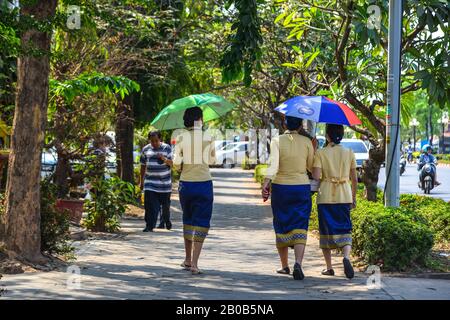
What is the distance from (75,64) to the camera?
15.2 m

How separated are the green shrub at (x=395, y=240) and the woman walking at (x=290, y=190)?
898 mm

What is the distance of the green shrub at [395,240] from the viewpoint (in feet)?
31.6

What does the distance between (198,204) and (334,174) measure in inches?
61.5

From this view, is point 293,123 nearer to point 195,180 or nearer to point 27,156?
point 195,180

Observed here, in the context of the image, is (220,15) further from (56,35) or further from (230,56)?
(230,56)

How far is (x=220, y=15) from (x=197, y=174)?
11.1 metres

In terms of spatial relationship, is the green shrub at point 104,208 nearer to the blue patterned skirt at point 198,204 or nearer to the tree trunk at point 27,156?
the tree trunk at point 27,156

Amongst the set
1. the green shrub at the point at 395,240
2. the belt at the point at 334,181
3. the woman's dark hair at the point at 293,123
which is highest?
the woman's dark hair at the point at 293,123

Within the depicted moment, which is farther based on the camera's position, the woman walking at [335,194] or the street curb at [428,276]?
the woman walking at [335,194]

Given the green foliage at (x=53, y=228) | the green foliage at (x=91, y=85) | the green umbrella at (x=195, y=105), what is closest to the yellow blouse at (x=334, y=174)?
the green umbrella at (x=195, y=105)

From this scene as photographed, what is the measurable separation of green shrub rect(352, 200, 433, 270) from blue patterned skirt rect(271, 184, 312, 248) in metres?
0.91

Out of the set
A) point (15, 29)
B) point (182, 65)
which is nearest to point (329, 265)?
point (15, 29)

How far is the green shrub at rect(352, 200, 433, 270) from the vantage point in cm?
962
